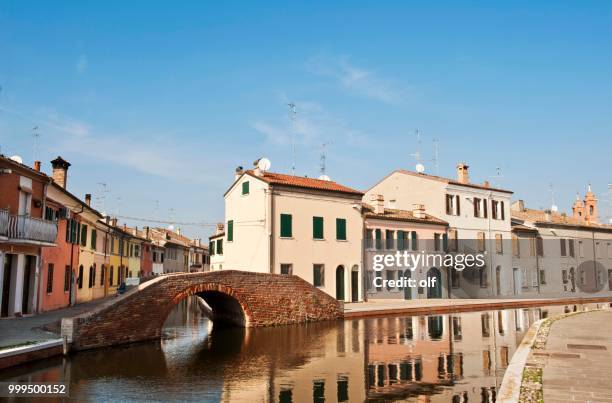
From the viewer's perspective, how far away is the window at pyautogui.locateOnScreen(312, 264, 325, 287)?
35000mm

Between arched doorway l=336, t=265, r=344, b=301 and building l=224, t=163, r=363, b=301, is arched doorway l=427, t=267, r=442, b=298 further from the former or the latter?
arched doorway l=336, t=265, r=344, b=301

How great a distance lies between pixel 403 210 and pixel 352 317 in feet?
58.0

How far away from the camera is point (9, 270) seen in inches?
857

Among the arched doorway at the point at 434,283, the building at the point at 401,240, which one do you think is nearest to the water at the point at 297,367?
the building at the point at 401,240

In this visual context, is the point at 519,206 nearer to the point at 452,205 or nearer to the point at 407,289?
the point at 452,205

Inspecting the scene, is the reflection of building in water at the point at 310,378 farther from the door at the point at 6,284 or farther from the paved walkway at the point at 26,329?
the door at the point at 6,284

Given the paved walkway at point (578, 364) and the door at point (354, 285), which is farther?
the door at point (354, 285)

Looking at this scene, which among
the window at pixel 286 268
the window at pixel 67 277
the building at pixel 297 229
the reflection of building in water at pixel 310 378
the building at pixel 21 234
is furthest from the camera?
the window at pixel 286 268

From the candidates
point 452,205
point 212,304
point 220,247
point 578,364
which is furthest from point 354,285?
point 578,364

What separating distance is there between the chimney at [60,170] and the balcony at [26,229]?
8566 mm

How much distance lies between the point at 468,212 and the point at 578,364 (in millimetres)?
34983

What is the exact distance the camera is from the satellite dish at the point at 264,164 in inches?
1390

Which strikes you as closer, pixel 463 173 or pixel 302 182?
pixel 302 182

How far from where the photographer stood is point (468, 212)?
46.5m
